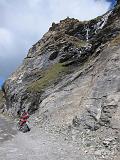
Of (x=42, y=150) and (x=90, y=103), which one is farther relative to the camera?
(x=90, y=103)

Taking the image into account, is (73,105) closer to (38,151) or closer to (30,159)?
(38,151)

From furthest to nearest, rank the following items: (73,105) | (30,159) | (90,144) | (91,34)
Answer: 1. (91,34)
2. (73,105)
3. (90,144)
4. (30,159)

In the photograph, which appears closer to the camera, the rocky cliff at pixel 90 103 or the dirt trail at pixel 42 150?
the dirt trail at pixel 42 150

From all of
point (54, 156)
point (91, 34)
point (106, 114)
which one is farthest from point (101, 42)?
point (91, 34)

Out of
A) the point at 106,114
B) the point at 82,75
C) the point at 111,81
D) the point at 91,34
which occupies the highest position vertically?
the point at 91,34

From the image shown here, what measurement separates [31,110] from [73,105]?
73.3ft

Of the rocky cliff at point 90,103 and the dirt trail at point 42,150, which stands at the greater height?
the rocky cliff at point 90,103

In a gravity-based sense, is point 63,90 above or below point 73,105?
above

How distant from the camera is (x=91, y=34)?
110 meters

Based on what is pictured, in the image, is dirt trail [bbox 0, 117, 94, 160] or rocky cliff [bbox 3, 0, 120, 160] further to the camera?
rocky cliff [bbox 3, 0, 120, 160]

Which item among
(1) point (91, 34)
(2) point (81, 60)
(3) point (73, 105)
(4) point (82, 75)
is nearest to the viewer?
(3) point (73, 105)

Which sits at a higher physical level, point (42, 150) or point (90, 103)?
point (90, 103)

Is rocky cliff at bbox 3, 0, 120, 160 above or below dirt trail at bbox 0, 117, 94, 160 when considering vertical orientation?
above

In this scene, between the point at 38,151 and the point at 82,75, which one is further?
the point at 82,75
